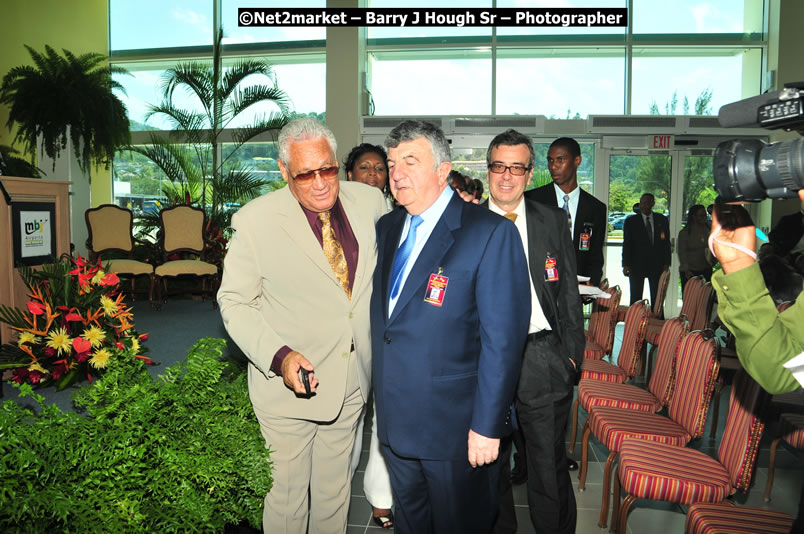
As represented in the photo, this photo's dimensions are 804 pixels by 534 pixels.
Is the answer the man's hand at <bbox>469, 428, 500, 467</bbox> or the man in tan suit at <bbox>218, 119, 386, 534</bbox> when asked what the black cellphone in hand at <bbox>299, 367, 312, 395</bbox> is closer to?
the man in tan suit at <bbox>218, 119, 386, 534</bbox>

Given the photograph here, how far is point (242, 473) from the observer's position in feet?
5.78

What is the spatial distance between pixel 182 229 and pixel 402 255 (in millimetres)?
7091

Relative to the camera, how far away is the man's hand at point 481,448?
65.3 inches

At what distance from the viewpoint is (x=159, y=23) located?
10.4 m

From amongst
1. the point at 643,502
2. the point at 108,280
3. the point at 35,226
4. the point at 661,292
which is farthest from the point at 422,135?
the point at 661,292

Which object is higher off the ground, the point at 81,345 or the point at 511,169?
the point at 511,169

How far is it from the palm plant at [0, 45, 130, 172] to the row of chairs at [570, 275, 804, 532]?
7.46m

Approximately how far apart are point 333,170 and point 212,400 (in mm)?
841

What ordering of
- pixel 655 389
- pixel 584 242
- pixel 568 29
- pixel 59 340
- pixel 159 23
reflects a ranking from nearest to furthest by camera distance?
pixel 655 389
pixel 584 242
pixel 59 340
pixel 568 29
pixel 159 23

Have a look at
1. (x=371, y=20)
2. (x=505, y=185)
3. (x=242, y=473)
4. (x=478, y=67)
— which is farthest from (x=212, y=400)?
(x=478, y=67)

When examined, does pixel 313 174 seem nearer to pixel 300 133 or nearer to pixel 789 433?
pixel 300 133

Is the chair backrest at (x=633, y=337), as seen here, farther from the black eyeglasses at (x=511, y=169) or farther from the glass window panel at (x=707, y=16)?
the glass window panel at (x=707, y=16)

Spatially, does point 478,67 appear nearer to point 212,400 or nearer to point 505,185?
point 505,185

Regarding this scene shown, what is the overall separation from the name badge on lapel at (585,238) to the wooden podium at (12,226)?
12.7 ft
